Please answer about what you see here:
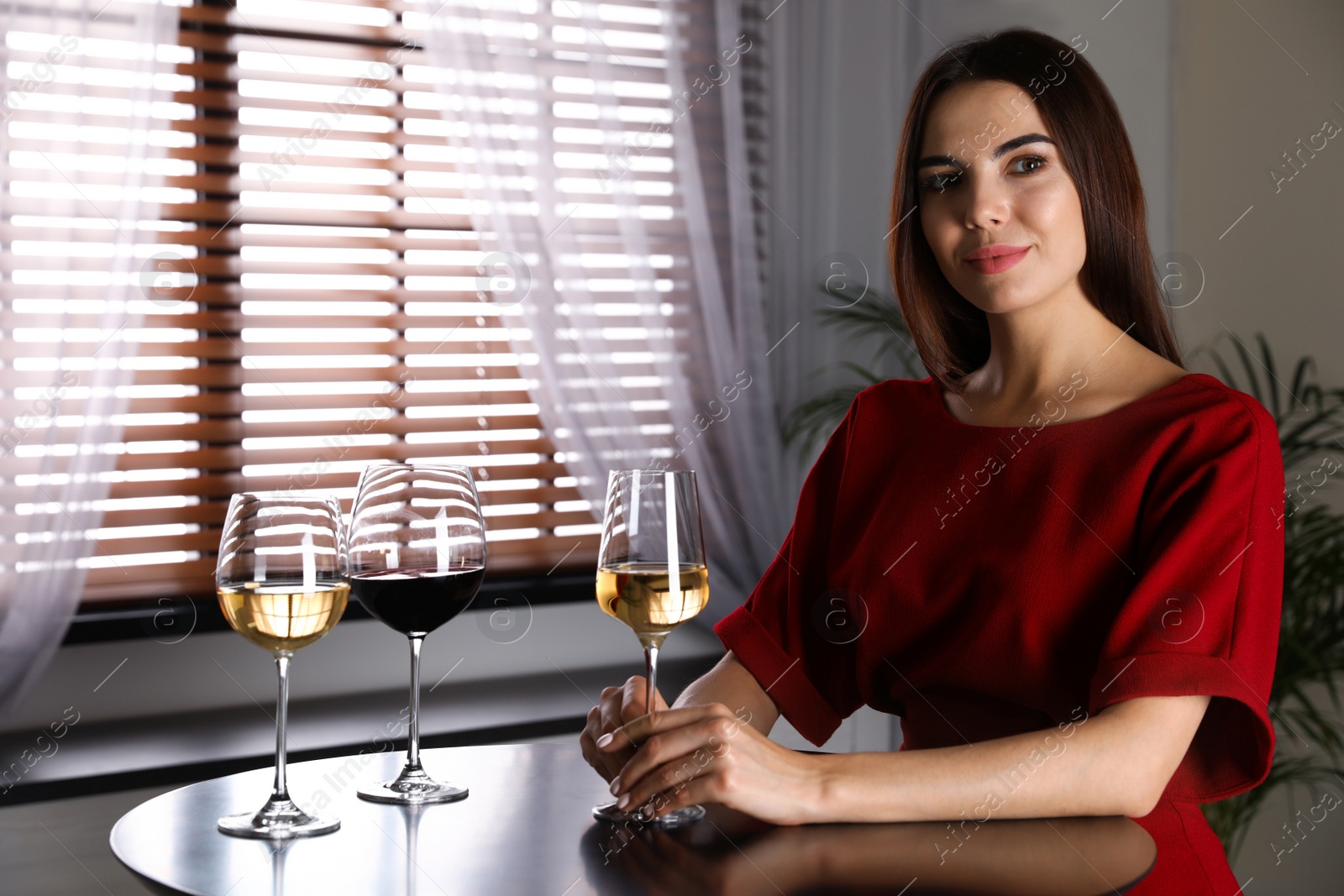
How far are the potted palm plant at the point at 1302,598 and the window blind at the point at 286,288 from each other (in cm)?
98

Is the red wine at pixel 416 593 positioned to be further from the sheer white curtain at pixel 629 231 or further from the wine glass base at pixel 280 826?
the sheer white curtain at pixel 629 231

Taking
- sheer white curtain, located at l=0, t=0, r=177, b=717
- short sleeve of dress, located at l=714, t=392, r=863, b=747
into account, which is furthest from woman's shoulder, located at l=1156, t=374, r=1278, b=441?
sheer white curtain, located at l=0, t=0, r=177, b=717

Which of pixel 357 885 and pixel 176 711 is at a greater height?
pixel 176 711

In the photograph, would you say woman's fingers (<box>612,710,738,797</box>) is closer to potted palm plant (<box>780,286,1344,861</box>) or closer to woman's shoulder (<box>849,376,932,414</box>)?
woman's shoulder (<box>849,376,932,414</box>)

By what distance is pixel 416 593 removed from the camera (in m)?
1.04

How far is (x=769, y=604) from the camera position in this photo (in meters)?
1.47

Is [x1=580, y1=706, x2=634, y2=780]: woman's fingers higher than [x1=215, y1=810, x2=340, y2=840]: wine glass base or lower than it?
higher

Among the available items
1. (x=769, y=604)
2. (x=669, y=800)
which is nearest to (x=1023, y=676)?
(x=769, y=604)

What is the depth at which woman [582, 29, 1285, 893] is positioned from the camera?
1.03 meters

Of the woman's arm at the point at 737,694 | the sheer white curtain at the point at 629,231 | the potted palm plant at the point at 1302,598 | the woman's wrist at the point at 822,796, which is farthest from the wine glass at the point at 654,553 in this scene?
the sheer white curtain at the point at 629,231

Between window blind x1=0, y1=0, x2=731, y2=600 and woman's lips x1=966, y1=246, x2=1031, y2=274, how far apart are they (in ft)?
5.93

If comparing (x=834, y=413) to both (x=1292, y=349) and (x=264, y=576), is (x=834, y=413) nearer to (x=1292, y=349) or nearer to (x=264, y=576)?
(x=1292, y=349)

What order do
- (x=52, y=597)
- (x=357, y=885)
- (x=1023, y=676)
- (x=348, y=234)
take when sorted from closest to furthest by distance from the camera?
1. (x=357, y=885)
2. (x=1023, y=676)
3. (x=52, y=597)
4. (x=348, y=234)

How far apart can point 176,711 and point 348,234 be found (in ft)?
3.83
